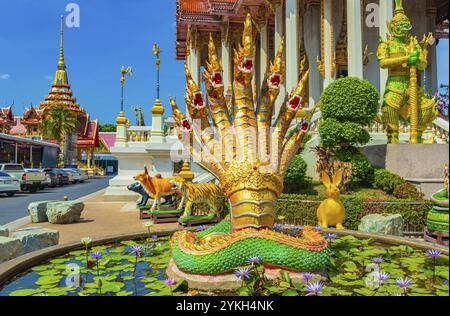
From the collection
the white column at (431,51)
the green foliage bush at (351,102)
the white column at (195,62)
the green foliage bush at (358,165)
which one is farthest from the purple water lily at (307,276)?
the white column at (195,62)

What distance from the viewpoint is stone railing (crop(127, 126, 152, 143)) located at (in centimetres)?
1631

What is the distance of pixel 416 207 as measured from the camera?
7.80m

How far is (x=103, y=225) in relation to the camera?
9.39 meters

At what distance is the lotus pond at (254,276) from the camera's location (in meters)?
2.94

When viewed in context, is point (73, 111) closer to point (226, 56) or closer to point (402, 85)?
point (226, 56)

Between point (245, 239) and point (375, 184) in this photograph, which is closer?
point (245, 239)

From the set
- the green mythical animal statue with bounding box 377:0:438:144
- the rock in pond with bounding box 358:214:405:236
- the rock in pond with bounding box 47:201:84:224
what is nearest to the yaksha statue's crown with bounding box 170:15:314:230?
the rock in pond with bounding box 358:214:405:236

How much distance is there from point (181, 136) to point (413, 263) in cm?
265

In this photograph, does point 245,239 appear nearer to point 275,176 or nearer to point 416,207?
point 275,176

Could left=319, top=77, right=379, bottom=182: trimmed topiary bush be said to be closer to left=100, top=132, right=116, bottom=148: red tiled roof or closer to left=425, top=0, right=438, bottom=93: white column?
left=425, top=0, right=438, bottom=93: white column

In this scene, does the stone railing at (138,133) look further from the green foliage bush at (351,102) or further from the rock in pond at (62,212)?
the green foliage bush at (351,102)

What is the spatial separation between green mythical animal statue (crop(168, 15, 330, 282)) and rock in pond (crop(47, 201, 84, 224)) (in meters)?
7.03

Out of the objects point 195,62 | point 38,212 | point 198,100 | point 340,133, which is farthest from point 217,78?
point 195,62
